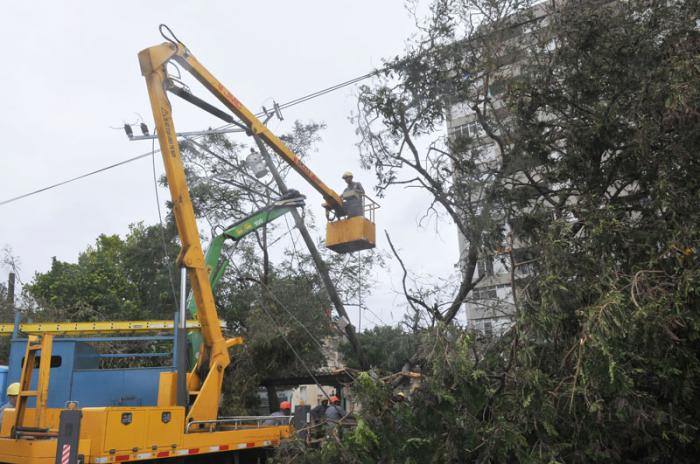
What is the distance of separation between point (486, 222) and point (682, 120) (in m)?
3.22

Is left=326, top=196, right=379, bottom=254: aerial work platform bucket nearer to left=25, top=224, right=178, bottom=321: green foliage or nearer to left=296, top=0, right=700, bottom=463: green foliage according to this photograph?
left=296, top=0, right=700, bottom=463: green foliage

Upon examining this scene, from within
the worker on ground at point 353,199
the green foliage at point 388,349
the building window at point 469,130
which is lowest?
the green foliage at point 388,349

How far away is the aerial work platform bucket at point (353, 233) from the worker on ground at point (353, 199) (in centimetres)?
9

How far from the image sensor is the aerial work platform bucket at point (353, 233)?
10.5 meters

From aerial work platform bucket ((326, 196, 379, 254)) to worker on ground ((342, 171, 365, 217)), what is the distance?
9cm

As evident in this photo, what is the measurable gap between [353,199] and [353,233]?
714 mm

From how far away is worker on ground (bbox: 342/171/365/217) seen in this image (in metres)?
10.8

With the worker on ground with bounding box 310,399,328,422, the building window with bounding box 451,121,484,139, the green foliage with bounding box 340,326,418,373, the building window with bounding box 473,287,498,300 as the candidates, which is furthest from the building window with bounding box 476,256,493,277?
the worker on ground with bounding box 310,399,328,422

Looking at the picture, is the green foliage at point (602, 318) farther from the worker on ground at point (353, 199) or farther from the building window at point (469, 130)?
the worker on ground at point (353, 199)

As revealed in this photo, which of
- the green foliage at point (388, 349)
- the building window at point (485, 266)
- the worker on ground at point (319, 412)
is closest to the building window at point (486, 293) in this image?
the building window at point (485, 266)

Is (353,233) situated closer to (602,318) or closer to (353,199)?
(353,199)

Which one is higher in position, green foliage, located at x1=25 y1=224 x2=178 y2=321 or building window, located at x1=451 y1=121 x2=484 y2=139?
green foliage, located at x1=25 y1=224 x2=178 y2=321

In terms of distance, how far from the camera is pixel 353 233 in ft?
34.4

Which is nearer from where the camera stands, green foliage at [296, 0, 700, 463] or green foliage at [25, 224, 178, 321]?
green foliage at [296, 0, 700, 463]
